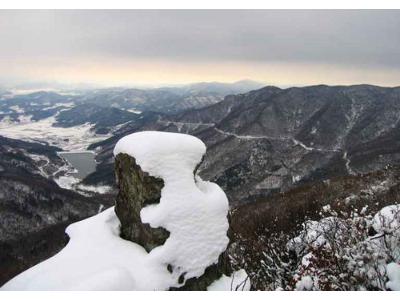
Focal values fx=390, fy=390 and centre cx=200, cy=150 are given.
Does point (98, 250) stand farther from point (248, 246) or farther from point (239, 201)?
point (239, 201)

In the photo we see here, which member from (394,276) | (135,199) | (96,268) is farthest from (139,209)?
(394,276)

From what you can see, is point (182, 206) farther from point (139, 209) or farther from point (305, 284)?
point (305, 284)

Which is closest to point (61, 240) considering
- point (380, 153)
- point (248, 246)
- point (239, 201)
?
point (239, 201)

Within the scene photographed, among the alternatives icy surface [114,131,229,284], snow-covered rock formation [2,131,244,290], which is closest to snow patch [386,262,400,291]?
snow-covered rock formation [2,131,244,290]

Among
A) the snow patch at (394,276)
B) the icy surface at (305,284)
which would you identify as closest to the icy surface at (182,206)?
the icy surface at (305,284)

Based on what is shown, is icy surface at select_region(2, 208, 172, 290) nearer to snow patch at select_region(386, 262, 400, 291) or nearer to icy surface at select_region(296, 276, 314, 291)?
icy surface at select_region(296, 276, 314, 291)
